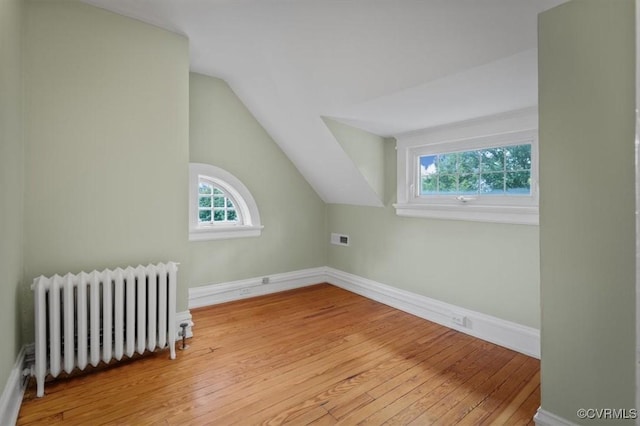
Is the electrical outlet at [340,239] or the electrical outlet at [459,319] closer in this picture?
the electrical outlet at [459,319]

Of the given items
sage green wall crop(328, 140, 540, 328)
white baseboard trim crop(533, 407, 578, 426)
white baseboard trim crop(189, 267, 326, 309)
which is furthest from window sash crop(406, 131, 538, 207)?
white baseboard trim crop(189, 267, 326, 309)

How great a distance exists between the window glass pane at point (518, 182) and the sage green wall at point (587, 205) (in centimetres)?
103

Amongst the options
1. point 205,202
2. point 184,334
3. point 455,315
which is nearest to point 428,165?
point 455,315

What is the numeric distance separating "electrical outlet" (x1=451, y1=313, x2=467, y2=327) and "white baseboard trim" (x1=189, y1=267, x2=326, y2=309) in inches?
71.0

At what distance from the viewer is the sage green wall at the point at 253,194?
3.13m

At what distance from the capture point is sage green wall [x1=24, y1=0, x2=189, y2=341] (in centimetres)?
187

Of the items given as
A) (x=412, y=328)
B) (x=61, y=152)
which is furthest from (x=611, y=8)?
(x=61, y=152)

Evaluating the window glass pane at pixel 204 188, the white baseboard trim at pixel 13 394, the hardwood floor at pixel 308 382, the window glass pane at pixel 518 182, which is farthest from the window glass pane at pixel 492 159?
the white baseboard trim at pixel 13 394

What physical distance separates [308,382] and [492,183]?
207 centimetres

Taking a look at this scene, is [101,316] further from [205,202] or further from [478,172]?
[478,172]

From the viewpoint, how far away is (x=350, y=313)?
3072 mm

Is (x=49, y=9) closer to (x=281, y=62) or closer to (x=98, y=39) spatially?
(x=98, y=39)

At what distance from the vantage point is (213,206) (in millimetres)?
3379

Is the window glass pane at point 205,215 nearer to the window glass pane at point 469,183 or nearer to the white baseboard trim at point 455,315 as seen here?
the white baseboard trim at point 455,315
